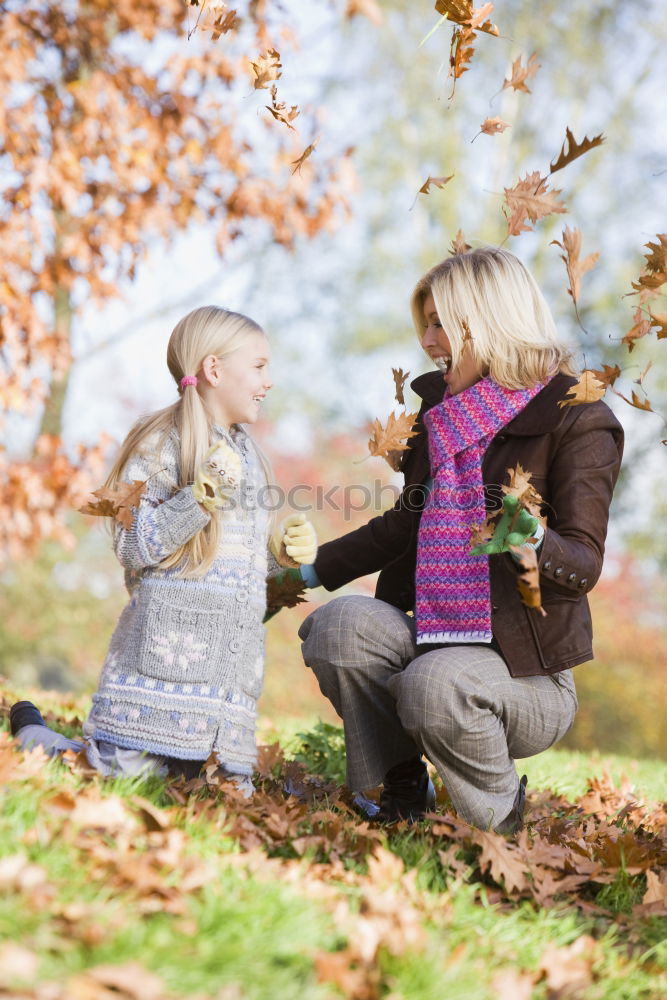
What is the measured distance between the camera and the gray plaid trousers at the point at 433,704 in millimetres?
2643

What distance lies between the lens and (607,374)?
93.3 inches

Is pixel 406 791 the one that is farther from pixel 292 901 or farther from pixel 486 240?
pixel 486 240

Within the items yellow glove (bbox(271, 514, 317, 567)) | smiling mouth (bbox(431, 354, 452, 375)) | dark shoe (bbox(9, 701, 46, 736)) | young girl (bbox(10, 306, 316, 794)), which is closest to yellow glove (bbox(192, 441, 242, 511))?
young girl (bbox(10, 306, 316, 794))

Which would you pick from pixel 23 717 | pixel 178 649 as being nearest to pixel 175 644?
pixel 178 649

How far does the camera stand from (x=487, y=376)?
10.0 feet

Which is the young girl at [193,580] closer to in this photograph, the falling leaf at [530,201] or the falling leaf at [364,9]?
the falling leaf at [530,201]

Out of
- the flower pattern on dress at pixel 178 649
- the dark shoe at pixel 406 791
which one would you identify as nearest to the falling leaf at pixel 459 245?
the flower pattern on dress at pixel 178 649

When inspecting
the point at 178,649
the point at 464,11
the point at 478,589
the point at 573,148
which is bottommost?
the point at 178,649

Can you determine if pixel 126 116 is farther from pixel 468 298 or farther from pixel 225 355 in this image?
pixel 468 298

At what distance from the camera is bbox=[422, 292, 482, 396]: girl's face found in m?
3.07

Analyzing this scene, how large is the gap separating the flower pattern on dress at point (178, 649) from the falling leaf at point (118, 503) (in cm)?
36

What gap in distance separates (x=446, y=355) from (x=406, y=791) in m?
1.41

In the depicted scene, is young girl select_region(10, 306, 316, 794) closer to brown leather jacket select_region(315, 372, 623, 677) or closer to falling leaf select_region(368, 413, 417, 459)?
falling leaf select_region(368, 413, 417, 459)

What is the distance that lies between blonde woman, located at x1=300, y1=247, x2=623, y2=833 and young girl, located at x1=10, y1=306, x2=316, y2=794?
27cm
